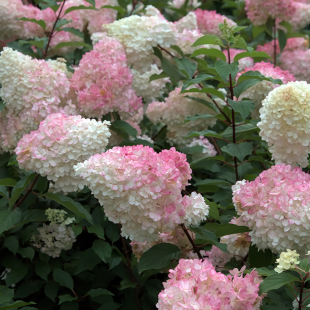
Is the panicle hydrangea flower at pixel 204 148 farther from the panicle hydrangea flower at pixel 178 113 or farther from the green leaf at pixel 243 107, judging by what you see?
the green leaf at pixel 243 107

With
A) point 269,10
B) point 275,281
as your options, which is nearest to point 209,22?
point 269,10

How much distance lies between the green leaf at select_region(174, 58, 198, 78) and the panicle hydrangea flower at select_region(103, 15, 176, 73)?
0.40 feet

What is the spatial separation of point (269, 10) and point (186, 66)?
1.22m

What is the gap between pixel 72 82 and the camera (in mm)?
2139

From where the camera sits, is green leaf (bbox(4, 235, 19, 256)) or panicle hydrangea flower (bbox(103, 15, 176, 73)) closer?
green leaf (bbox(4, 235, 19, 256))

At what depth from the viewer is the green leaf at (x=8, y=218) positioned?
1640 mm

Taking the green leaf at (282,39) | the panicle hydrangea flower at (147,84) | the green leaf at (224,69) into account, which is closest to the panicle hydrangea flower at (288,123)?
the green leaf at (224,69)

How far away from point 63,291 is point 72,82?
1146 mm

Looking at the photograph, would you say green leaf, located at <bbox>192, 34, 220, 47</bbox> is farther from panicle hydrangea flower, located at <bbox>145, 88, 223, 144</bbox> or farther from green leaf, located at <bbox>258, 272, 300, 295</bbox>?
green leaf, located at <bbox>258, 272, 300, 295</bbox>

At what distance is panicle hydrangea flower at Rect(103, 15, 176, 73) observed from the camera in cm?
219

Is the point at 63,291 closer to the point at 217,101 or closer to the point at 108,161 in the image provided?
the point at 108,161

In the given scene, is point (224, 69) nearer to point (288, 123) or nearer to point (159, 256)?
point (288, 123)

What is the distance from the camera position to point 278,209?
51.9 inches

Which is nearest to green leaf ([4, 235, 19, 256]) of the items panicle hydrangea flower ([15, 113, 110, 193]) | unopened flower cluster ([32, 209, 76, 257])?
unopened flower cluster ([32, 209, 76, 257])
